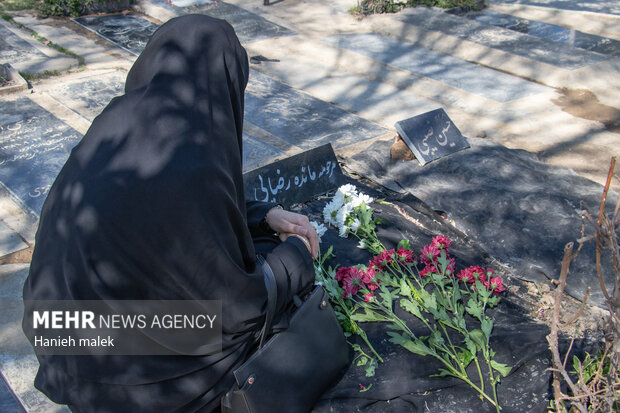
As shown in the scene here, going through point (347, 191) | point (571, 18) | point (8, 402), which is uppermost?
point (571, 18)

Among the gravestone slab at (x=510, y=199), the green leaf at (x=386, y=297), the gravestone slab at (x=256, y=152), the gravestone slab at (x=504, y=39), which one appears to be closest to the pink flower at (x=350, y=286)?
the green leaf at (x=386, y=297)

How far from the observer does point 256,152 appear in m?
4.58

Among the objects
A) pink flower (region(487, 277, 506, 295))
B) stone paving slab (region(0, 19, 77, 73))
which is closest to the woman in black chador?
pink flower (region(487, 277, 506, 295))

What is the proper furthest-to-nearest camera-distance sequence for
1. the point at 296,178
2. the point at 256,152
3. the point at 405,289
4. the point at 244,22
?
the point at 244,22 < the point at 256,152 < the point at 296,178 < the point at 405,289

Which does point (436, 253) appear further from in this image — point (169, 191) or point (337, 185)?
point (169, 191)

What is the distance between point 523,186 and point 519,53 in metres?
3.56

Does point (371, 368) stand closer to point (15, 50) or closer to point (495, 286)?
point (495, 286)

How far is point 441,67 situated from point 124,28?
14.4 ft

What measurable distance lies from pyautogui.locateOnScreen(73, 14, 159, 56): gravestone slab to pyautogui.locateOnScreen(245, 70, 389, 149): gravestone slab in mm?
2183

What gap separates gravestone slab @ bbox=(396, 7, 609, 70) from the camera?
6.49m

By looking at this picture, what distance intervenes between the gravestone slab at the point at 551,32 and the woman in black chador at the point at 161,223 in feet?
21.3

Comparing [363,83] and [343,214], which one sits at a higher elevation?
[343,214]

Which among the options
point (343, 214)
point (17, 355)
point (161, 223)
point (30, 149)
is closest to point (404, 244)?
point (343, 214)
